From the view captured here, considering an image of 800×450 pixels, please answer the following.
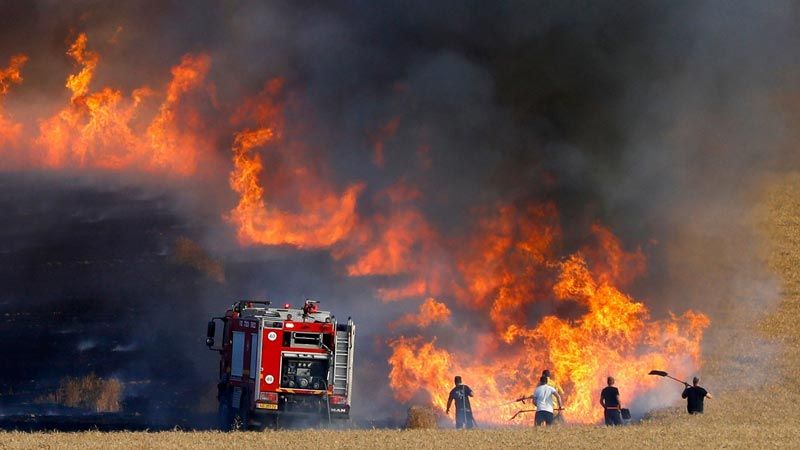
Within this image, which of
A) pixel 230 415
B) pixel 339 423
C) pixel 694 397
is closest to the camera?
pixel 694 397

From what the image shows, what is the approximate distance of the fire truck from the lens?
30484 mm

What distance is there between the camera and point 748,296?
46000mm

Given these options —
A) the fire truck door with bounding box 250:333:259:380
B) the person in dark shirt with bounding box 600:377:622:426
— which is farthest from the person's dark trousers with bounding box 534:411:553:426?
the fire truck door with bounding box 250:333:259:380

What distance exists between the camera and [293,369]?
30.9m

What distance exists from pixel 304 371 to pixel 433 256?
9944 millimetres

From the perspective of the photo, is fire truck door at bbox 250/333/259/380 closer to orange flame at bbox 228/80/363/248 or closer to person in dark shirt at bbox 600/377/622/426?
person in dark shirt at bbox 600/377/622/426

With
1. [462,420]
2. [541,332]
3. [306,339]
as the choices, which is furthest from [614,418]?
[306,339]

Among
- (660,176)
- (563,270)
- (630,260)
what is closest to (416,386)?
(563,270)

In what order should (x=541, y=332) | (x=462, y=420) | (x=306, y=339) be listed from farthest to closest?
(x=541, y=332) < (x=306, y=339) < (x=462, y=420)

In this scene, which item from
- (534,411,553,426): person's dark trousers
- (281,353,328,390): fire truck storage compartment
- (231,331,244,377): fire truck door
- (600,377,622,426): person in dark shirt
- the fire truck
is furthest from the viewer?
(231,331,244,377): fire truck door

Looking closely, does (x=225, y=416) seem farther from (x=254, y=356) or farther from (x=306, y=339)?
(x=306, y=339)

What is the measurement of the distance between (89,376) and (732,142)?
22.2 meters

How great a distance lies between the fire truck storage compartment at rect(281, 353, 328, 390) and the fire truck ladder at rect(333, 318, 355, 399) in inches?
10.7

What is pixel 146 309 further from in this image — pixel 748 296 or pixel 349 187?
pixel 748 296
